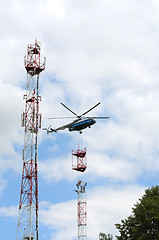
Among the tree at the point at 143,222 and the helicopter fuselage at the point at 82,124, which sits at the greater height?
the helicopter fuselage at the point at 82,124

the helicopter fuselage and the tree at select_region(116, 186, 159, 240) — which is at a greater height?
the helicopter fuselage

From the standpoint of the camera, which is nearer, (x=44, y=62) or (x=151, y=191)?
(x=151, y=191)

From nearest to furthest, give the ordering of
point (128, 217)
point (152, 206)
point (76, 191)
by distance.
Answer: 1. point (152, 206)
2. point (128, 217)
3. point (76, 191)

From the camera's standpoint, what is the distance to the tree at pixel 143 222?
166ft

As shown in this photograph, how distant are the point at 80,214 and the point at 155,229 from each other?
60.0 ft

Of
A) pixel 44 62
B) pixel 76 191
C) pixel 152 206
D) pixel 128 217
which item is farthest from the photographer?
pixel 76 191

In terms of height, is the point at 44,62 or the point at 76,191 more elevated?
the point at 44,62

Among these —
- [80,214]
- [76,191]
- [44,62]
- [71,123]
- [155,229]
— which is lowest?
[155,229]

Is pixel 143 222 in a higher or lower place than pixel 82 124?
lower

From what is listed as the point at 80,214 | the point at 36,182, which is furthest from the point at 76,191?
the point at 36,182

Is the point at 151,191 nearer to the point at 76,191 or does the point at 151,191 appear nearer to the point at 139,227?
the point at 139,227

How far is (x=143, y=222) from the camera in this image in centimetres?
5162

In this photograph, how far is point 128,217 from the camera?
179 ft

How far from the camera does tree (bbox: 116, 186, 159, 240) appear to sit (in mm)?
50531
